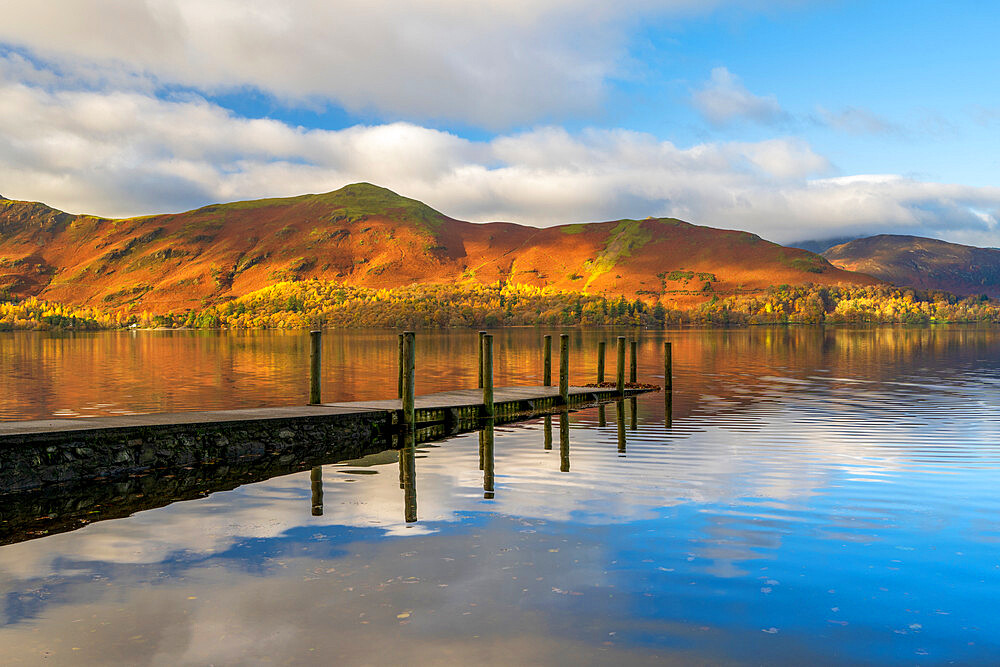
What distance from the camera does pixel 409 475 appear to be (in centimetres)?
1902

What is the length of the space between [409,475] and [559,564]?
8129 mm

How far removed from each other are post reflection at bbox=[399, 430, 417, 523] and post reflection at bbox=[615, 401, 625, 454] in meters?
5.91

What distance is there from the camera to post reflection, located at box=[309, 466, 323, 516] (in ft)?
49.9

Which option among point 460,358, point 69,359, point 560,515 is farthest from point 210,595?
point 69,359

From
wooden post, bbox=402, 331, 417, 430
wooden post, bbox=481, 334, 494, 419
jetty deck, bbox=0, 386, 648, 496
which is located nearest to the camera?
jetty deck, bbox=0, 386, 648, 496

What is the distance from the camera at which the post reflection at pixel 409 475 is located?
49.4ft

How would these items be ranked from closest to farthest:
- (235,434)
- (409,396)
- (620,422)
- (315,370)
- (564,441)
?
1. (235,434)
2. (564,441)
3. (409,396)
4. (315,370)
5. (620,422)

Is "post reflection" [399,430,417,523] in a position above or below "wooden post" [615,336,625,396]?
below

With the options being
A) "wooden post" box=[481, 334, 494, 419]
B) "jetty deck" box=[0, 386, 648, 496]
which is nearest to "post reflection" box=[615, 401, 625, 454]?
"wooden post" box=[481, 334, 494, 419]

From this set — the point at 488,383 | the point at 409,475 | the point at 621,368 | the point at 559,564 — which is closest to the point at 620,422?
the point at 488,383

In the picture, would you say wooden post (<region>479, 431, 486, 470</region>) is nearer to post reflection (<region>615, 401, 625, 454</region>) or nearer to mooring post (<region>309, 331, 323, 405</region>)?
post reflection (<region>615, 401, 625, 454</region>)

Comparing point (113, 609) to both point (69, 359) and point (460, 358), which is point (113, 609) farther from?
point (69, 359)

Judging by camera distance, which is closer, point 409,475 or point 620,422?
point 409,475

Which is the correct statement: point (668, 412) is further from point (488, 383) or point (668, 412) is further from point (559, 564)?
point (559, 564)
